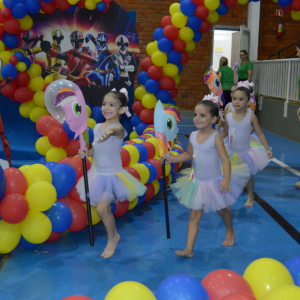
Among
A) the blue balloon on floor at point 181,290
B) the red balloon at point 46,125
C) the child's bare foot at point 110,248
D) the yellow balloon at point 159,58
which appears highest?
the yellow balloon at point 159,58

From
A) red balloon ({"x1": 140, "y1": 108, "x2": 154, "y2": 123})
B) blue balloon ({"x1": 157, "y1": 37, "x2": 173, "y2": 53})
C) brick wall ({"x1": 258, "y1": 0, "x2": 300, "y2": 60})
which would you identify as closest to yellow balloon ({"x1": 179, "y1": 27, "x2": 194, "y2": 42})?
blue balloon ({"x1": 157, "y1": 37, "x2": 173, "y2": 53})

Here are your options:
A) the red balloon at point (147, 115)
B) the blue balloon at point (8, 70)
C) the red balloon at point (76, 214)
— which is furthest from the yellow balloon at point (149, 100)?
the red balloon at point (76, 214)

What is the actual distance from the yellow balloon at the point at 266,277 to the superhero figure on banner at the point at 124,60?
5437 millimetres

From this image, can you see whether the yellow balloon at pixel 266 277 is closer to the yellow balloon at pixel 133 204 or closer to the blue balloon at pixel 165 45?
the yellow balloon at pixel 133 204

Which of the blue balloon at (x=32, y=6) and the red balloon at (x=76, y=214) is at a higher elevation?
the blue balloon at (x=32, y=6)

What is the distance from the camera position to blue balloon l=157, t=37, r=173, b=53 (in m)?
5.64

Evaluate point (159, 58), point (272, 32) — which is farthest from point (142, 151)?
point (272, 32)

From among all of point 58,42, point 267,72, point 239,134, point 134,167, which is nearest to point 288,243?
point 239,134

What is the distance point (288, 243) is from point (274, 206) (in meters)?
0.92

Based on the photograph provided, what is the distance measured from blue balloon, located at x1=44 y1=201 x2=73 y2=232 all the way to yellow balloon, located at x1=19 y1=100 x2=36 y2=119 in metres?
3.93

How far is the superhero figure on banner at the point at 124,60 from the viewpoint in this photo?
6.64m

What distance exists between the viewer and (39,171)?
9.06 ft

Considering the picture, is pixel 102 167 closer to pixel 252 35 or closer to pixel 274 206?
pixel 274 206

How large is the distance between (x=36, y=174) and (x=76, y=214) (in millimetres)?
466
